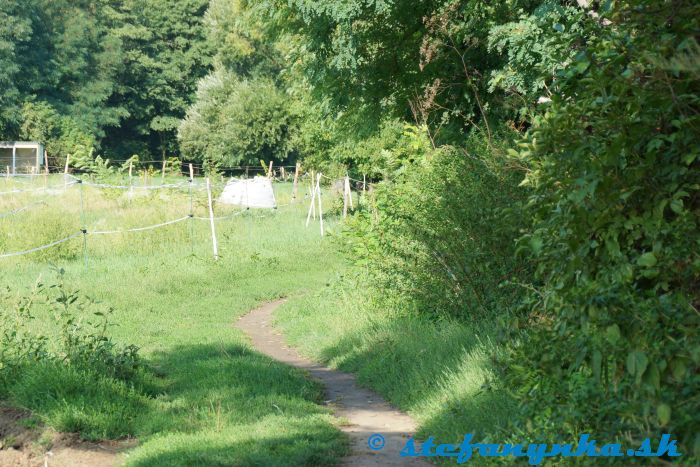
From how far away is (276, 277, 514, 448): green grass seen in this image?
7301mm

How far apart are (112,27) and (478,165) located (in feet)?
242

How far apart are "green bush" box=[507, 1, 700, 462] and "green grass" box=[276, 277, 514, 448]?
179 cm

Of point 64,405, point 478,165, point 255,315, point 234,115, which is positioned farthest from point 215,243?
point 234,115

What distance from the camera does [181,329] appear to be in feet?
44.3

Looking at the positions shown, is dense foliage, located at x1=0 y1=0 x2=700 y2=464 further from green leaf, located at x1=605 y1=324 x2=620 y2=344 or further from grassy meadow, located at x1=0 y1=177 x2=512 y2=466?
grassy meadow, located at x1=0 y1=177 x2=512 y2=466

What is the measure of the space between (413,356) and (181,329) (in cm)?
491

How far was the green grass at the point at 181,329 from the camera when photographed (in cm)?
725

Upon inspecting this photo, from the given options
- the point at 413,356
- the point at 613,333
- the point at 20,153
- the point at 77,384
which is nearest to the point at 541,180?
the point at 613,333

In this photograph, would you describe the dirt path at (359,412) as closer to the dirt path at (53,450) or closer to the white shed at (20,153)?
the dirt path at (53,450)

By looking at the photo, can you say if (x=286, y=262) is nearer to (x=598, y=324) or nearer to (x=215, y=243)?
(x=215, y=243)

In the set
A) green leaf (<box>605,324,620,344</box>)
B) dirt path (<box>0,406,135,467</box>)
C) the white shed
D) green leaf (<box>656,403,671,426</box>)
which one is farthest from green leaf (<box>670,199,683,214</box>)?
the white shed

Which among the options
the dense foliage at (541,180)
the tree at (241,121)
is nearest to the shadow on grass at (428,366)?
the dense foliage at (541,180)

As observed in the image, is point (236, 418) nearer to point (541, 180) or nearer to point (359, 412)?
point (359, 412)

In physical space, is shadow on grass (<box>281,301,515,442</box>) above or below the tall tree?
below
